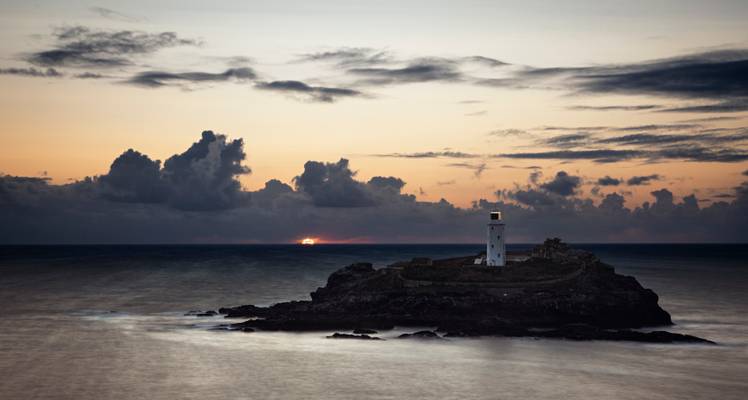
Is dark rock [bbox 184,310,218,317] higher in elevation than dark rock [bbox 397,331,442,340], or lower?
lower

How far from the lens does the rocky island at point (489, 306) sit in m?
70.0

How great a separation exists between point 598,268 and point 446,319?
61.9 feet

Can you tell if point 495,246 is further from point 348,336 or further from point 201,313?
point 201,313

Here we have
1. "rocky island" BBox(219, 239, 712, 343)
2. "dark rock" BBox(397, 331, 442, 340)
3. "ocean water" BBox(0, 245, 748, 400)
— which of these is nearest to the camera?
"ocean water" BBox(0, 245, 748, 400)

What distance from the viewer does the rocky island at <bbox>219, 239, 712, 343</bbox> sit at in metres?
70.0

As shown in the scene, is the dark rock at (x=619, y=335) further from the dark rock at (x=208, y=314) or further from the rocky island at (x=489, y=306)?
the dark rock at (x=208, y=314)

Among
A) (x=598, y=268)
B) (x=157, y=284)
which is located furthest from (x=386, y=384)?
(x=157, y=284)

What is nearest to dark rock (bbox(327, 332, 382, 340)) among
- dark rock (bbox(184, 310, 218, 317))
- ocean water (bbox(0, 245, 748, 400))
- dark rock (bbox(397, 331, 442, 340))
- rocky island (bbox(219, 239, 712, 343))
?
rocky island (bbox(219, 239, 712, 343))

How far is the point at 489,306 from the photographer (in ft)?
245

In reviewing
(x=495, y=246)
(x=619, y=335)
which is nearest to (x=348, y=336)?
(x=619, y=335)

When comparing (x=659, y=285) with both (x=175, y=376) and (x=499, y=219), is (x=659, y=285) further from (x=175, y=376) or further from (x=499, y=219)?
(x=175, y=376)

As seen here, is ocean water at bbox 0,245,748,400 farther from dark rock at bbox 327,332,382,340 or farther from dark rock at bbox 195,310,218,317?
dark rock at bbox 195,310,218,317

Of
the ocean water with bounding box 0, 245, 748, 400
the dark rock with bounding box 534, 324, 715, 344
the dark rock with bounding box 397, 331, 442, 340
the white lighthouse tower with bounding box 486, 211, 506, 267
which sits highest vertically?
the white lighthouse tower with bounding box 486, 211, 506, 267

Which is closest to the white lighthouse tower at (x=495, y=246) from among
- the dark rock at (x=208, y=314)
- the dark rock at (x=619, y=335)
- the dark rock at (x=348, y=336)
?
the dark rock at (x=619, y=335)
